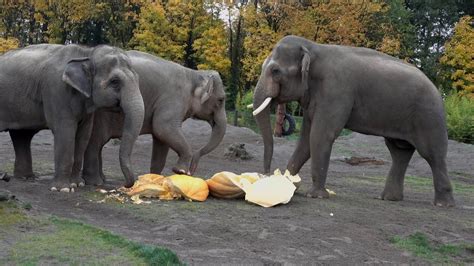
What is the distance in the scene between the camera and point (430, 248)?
27.2 feet

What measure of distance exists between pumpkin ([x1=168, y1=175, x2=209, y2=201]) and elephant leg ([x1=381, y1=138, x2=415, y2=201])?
3499 mm

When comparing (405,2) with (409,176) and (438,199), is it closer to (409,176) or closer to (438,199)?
(409,176)

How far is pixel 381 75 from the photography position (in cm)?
1167

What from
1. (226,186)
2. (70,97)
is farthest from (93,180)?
(226,186)

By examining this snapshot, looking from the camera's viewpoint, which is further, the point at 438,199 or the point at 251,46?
the point at 251,46

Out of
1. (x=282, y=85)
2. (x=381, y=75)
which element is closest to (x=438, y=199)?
(x=381, y=75)

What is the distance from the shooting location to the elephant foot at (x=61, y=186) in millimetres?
10484

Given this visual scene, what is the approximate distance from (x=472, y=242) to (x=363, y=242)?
4.87ft

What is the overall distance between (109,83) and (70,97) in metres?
0.64

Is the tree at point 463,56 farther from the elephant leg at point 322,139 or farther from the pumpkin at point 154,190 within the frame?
the pumpkin at point 154,190

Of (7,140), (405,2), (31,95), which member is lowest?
(7,140)

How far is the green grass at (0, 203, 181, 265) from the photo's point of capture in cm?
630

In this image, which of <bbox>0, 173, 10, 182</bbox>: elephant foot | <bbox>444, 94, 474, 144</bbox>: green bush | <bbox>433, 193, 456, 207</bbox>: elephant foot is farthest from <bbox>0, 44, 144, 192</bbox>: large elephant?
<bbox>444, 94, 474, 144</bbox>: green bush

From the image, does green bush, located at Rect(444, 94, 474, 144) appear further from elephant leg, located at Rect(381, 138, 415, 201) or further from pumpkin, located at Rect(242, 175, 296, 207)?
pumpkin, located at Rect(242, 175, 296, 207)
